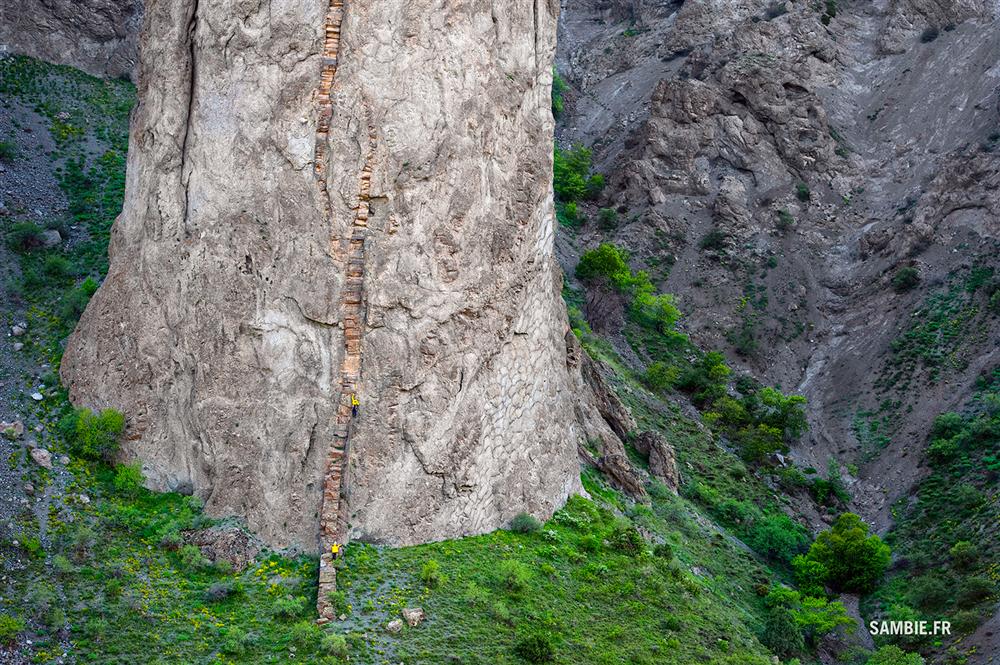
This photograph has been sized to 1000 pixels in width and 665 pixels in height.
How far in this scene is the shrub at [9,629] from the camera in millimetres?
24359

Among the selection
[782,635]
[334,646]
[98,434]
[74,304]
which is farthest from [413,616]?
[74,304]

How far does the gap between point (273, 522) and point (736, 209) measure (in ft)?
151

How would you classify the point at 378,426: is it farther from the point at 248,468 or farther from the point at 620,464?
the point at 620,464

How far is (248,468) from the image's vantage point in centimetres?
2952

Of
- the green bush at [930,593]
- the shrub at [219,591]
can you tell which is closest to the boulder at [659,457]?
the green bush at [930,593]

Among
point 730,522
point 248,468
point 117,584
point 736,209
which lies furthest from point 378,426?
point 736,209

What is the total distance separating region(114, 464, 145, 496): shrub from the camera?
98.8 ft

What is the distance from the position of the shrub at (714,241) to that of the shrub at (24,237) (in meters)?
39.7

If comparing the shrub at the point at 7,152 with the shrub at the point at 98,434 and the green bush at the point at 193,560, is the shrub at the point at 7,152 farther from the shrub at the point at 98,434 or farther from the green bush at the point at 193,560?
the green bush at the point at 193,560

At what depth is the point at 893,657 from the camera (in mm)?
35344

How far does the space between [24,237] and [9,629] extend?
19.2m

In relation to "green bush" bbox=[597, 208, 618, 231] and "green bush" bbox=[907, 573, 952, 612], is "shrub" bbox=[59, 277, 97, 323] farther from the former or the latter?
"green bush" bbox=[597, 208, 618, 231]

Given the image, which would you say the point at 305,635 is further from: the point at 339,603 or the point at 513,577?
the point at 513,577

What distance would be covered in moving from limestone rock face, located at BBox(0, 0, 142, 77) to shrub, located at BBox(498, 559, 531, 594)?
40.5 meters
